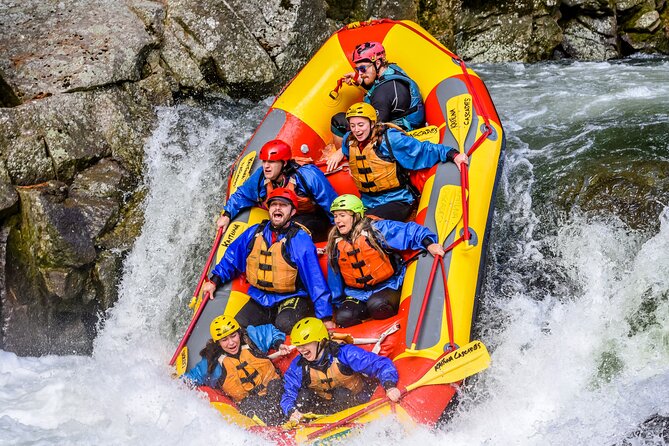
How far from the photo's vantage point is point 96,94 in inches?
256

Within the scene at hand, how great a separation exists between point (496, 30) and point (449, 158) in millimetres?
4348

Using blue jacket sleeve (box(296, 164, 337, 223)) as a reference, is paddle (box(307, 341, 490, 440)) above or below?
below

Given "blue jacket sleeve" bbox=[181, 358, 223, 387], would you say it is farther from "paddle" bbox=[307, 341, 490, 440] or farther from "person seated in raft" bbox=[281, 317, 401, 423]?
"paddle" bbox=[307, 341, 490, 440]

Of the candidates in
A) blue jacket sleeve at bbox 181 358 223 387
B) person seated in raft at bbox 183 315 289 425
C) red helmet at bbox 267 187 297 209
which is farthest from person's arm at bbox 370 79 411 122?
blue jacket sleeve at bbox 181 358 223 387

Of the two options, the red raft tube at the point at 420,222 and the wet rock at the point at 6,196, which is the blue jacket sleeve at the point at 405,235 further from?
the wet rock at the point at 6,196

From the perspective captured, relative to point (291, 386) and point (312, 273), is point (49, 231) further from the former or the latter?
→ point (291, 386)

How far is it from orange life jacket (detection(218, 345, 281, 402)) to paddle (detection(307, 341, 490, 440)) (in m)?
0.49

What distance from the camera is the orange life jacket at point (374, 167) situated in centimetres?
514

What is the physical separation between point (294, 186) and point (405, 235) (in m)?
0.91

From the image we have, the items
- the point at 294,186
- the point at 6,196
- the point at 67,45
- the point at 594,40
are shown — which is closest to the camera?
the point at 294,186

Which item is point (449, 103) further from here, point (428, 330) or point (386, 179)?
point (428, 330)

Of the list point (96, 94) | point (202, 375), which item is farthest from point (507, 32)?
point (202, 375)

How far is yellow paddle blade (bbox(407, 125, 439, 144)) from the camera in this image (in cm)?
555

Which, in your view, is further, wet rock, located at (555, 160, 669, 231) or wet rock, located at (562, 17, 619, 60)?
wet rock, located at (562, 17, 619, 60)
